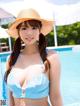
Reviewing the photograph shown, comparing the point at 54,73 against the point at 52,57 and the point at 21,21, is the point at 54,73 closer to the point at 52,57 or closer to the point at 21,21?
the point at 52,57

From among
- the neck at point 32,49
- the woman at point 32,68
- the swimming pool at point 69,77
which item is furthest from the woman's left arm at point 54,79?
the swimming pool at point 69,77

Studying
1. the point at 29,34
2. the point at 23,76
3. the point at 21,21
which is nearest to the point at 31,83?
the point at 23,76

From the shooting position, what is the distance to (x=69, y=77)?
31.8ft

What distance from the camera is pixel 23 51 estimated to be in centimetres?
228

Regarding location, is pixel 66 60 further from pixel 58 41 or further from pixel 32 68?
pixel 32 68

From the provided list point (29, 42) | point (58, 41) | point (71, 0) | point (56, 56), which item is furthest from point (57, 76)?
point (58, 41)

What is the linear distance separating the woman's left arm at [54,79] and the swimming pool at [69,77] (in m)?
3.49

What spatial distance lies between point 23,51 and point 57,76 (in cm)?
34

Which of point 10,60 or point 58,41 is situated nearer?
point 10,60

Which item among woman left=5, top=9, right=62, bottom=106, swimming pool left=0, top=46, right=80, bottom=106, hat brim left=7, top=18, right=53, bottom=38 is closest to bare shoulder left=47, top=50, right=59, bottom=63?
woman left=5, top=9, right=62, bottom=106

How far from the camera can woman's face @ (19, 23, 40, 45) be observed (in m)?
2.13

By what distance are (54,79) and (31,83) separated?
0.15 m

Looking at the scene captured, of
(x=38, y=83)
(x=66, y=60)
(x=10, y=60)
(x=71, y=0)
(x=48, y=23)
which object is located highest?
(x=71, y=0)

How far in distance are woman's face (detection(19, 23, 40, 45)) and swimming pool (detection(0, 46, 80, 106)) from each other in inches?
137
